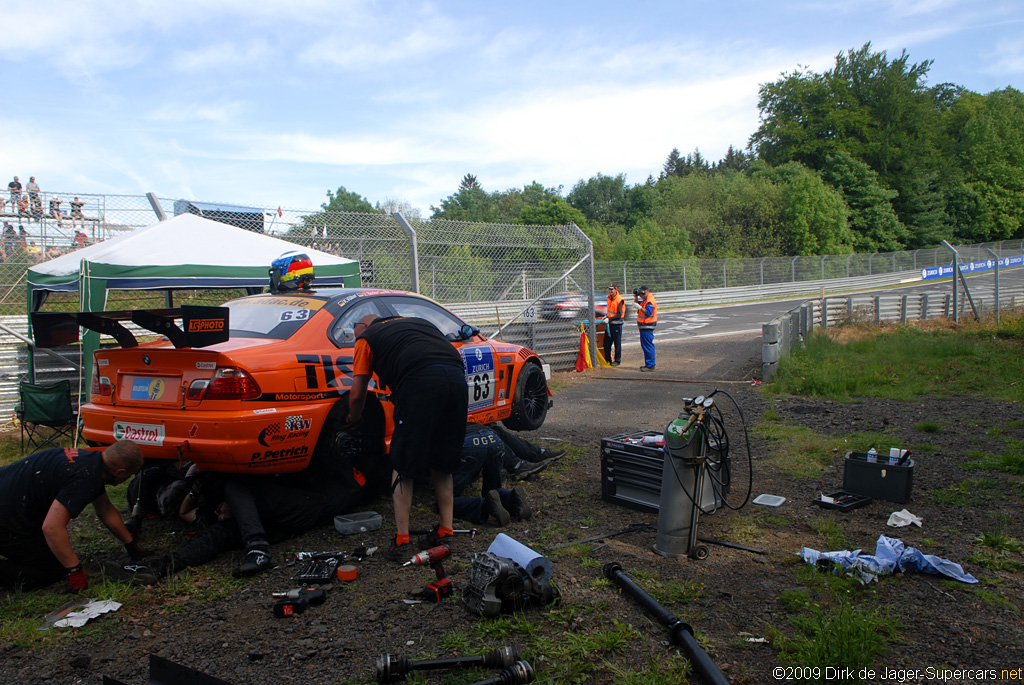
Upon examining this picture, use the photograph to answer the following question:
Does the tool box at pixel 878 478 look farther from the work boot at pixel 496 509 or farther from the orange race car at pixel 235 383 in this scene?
the orange race car at pixel 235 383

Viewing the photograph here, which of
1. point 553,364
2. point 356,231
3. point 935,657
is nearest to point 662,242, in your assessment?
point 553,364

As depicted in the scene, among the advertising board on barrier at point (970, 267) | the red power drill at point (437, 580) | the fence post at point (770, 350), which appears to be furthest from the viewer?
the advertising board on barrier at point (970, 267)

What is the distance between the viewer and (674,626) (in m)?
2.89

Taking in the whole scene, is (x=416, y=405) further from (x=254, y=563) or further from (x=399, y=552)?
(x=254, y=563)

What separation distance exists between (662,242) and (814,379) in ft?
93.4

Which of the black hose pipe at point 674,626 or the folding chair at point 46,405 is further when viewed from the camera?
the folding chair at point 46,405

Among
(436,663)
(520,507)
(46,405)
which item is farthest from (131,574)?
(46,405)

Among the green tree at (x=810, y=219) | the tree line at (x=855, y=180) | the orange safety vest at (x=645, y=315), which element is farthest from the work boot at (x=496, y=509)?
the green tree at (x=810, y=219)

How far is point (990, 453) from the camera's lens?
235 inches

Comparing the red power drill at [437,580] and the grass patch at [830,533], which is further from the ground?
the red power drill at [437,580]

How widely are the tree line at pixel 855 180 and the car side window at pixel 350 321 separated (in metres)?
39.7

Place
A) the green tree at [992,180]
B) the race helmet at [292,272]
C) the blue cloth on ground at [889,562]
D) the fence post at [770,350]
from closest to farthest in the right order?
1. the blue cloth on ground at [889,562]
2. the race helmet at [292,272]
3. the fence post at [770,350]
4. the green tree at [992,180]

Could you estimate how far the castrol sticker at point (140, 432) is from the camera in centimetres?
408

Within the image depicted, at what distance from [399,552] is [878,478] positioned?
11.7 feet
